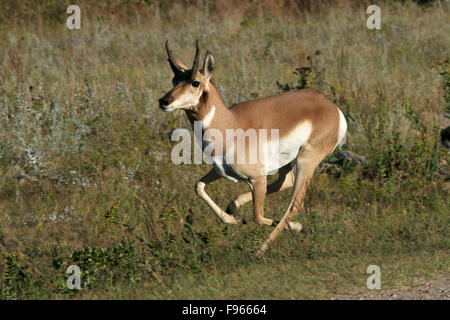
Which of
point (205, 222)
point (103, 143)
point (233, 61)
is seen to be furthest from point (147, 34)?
point (205, 222)

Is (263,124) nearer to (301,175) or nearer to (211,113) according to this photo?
(211,113)

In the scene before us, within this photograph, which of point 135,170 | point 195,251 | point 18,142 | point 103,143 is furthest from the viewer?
point 103,143

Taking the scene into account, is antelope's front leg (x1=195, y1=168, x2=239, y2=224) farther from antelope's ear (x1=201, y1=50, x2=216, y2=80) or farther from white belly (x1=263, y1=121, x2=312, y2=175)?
antelope's ear (x1=201, y1=50, x2=216, y2=80)

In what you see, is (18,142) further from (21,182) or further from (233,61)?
(233,61)

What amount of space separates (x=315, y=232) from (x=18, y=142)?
427 cm

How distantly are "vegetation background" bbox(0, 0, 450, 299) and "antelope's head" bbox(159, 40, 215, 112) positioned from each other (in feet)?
3.84

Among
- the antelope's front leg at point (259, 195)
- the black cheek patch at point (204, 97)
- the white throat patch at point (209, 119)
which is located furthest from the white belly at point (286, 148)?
the black cheek patch at point (204, 97)

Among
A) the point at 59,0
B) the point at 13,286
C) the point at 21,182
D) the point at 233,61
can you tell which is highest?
the point at 59,0

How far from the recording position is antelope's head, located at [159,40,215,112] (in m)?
5.84

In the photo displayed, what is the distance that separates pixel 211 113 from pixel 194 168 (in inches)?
97.9

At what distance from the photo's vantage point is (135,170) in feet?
26.6

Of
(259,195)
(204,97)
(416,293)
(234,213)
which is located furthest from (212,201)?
(416,293)

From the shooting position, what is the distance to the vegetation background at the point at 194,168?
585 cm

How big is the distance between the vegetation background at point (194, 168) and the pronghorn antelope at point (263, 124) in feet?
0.88
